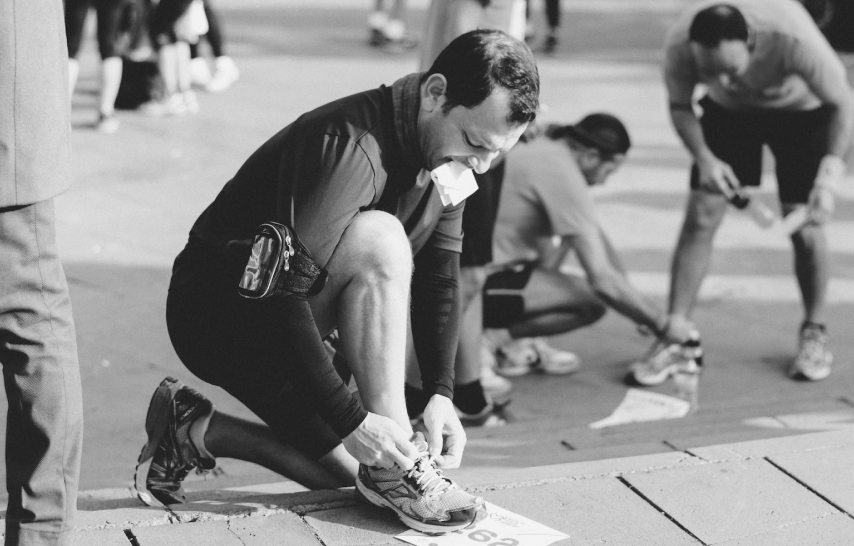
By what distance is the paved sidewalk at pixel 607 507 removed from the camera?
7.60 ft

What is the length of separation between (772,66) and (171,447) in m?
2.58

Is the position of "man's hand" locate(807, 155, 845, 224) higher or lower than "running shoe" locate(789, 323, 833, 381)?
higher

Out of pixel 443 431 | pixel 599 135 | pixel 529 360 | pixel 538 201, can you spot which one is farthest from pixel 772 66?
pixel 443 431

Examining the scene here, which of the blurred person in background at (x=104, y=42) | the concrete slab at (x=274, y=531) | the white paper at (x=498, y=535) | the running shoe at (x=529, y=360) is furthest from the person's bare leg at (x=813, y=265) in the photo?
the blurred person in background at (x=104, y=42)

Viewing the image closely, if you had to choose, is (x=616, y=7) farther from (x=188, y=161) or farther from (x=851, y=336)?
(x=851, y=336)

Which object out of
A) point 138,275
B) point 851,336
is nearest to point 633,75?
point 851,336

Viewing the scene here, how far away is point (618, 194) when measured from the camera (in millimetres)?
6148

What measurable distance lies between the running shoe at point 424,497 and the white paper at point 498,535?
0.06 ft

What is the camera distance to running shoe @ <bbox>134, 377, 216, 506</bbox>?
8.60 feet

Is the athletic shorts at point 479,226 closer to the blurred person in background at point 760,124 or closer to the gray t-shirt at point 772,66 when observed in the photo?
the blurred person in background at point 760,124

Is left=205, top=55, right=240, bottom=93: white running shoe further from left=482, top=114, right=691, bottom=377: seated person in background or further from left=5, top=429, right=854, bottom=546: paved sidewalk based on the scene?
left=5, top=429, right=854, bottom=546: paved sidewalk

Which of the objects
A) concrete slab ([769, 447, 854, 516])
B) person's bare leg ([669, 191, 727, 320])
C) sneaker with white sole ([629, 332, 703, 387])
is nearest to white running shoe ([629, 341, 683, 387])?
sneaker with white sole ([629, 332, 703, 387])

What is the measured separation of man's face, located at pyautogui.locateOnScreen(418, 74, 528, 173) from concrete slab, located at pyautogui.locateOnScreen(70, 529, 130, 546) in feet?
3.20

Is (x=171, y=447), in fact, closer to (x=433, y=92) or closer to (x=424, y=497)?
(x=424, y=497)
